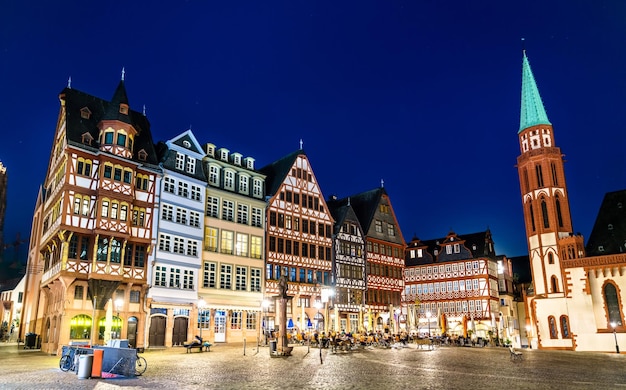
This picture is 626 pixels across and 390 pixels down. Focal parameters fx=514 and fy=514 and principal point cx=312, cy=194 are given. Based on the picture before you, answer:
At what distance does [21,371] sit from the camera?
19.5m

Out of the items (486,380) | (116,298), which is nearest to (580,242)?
(486,380)

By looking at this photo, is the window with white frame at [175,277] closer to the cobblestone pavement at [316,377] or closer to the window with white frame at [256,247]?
A: the window with white frame at [256,247]

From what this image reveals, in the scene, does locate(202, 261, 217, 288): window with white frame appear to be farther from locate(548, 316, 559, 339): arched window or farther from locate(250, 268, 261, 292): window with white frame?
locate(548, 316, 559, 339): arched window

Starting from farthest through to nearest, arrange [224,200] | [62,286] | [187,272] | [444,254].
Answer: [444,254] < [224,200] < [187,272] < [62,286]

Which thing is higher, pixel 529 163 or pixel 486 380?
pixel 529 163

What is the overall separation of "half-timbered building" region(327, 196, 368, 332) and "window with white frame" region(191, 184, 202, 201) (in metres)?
16.6

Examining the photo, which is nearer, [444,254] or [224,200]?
[224,200]

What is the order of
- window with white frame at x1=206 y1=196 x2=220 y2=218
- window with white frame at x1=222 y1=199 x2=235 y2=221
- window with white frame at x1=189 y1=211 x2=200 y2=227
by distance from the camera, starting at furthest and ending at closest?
window with white frame at x1=222 y1=199 x2=235 y2=221 < window with white frame at x1=206 y1=196 x2=220 y2=218 < window with white frame at x1=189 y1=211 x2=200 y2=227

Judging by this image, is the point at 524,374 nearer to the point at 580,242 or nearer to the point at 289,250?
the point at 289,250

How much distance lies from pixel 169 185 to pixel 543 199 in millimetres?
36657

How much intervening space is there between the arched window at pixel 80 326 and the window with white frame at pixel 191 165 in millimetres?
13205

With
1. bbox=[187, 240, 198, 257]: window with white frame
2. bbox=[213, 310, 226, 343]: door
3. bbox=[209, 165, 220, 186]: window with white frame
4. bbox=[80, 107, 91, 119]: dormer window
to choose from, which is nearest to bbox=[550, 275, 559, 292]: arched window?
bbox=[213, 310, 226, 343]: door

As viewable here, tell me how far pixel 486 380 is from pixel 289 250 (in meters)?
31.6

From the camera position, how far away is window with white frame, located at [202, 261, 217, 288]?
39969 mm
